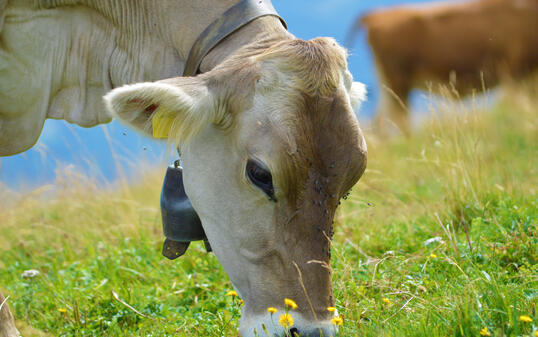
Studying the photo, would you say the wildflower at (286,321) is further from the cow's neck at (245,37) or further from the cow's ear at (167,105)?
the cow's neck at (245,37)

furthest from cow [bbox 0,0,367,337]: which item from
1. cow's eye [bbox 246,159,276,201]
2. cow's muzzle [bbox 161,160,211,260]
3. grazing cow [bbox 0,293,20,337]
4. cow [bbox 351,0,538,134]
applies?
cow [bbox 351,0,538,134]

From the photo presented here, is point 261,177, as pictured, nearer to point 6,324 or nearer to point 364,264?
point 364,264

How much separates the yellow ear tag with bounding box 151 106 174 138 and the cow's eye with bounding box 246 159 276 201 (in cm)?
45

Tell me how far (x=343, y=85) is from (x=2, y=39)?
1.96m

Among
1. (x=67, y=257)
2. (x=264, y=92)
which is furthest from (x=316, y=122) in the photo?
(x=67, y=257)

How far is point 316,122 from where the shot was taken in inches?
102

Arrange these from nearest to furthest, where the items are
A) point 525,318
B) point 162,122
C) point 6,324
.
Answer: point 525,318 < point 162,122 < point 6,324

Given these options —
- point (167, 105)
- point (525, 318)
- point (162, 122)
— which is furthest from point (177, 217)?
point (525, 318)

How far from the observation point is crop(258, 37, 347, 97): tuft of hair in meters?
2.62

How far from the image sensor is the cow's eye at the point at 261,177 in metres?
2.58

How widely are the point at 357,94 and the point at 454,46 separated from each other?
30.4ft

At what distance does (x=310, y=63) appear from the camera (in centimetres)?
266

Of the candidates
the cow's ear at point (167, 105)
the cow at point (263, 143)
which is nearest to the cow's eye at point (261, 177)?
the cow at point (263, 143)

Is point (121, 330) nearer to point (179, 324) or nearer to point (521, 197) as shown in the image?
point (179, 324)
